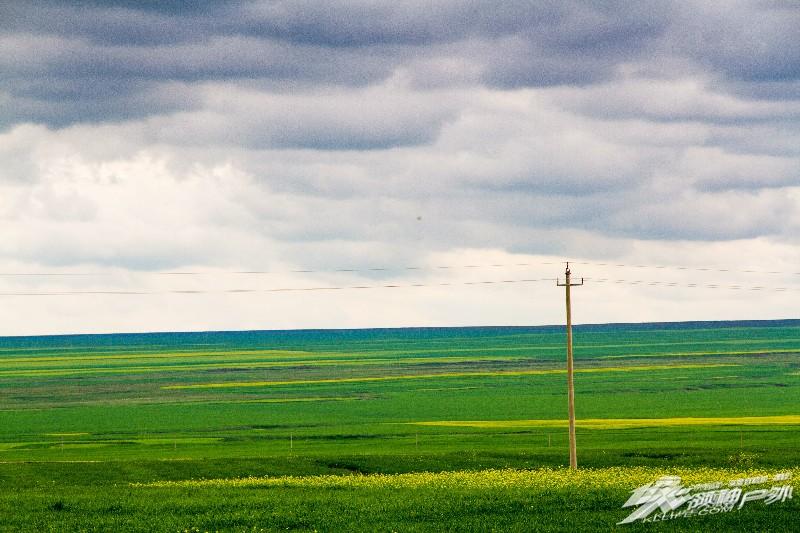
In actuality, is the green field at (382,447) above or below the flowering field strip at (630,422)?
above

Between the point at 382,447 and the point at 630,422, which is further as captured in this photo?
the point at 630,422

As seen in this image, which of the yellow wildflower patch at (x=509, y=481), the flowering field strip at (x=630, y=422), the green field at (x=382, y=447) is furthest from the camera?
the flowering field strip at (x=630, y=422)

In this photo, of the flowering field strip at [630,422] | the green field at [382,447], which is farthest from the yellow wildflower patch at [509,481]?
the flowering field strip at [630,422]

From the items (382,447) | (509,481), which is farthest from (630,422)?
(509,481)

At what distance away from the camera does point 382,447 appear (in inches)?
3214

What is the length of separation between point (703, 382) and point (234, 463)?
11302 centimetres

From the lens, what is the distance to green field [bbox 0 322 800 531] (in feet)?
116

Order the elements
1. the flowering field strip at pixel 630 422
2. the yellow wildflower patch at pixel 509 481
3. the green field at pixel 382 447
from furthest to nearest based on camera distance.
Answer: the flowering field strip at pixel 630 422
the yellow wildflower patch at pixel 509 481
the green field at pixel 382 447

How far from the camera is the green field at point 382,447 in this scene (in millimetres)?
35219

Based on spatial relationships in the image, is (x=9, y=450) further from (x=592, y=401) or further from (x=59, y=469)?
(x=592, y=401)

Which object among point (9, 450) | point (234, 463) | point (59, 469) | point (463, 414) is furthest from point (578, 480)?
point (463, 414)

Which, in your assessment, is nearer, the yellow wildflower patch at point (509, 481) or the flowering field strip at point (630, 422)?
the yellow wildflower patch at point (509, 481)

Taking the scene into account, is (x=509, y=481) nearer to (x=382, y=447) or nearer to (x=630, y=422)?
(x=382, y=447)

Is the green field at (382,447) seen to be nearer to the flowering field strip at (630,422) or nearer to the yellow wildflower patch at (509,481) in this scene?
the yellow wildflower patch at (509,481)
